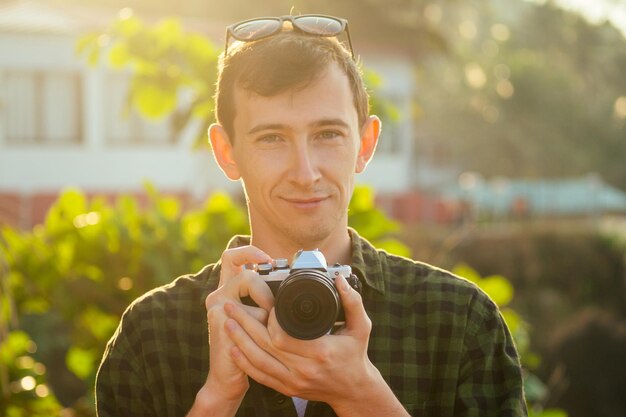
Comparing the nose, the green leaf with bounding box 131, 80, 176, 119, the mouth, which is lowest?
the mouth

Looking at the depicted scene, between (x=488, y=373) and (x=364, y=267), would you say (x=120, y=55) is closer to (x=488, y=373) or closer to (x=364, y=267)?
(x=364, y=267)

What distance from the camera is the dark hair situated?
2.78m

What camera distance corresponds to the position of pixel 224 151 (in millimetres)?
2998

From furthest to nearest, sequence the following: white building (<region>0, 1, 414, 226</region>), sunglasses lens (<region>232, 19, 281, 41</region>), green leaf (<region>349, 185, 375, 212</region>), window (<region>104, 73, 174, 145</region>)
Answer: window (<region>104, 73, 174, 145</region>), white building (<region>0, 1, 414, 226</region>), green leaf (<region>349, 185, 375, 212</region>), sunglasses lens (<region>232, 19, 281, 41</region>)

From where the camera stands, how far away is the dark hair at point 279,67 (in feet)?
9.11

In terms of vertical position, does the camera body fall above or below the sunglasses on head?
below

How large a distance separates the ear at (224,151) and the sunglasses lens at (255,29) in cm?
26

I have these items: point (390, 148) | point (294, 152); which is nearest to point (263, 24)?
point (294, 152)

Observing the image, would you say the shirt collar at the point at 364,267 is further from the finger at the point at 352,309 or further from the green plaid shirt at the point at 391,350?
the finger at the point at 352,309

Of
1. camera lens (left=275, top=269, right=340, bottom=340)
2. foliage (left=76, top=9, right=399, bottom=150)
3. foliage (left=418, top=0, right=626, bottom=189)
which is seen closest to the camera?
camera lens (left=275, top=269, right=340, bottom=340)

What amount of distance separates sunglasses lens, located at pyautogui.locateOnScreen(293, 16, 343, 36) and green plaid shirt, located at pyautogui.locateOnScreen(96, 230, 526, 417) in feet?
1.86

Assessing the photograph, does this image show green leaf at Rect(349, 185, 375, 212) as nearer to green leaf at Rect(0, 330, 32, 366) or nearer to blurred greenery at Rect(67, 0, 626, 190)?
green leaf at Rect(0, 330, 32, 366)

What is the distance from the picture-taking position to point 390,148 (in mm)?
26812

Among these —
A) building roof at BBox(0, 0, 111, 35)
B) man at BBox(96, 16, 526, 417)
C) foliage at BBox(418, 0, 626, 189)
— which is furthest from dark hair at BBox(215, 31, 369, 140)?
foliage at BBox(418, 0, 626, 189)
